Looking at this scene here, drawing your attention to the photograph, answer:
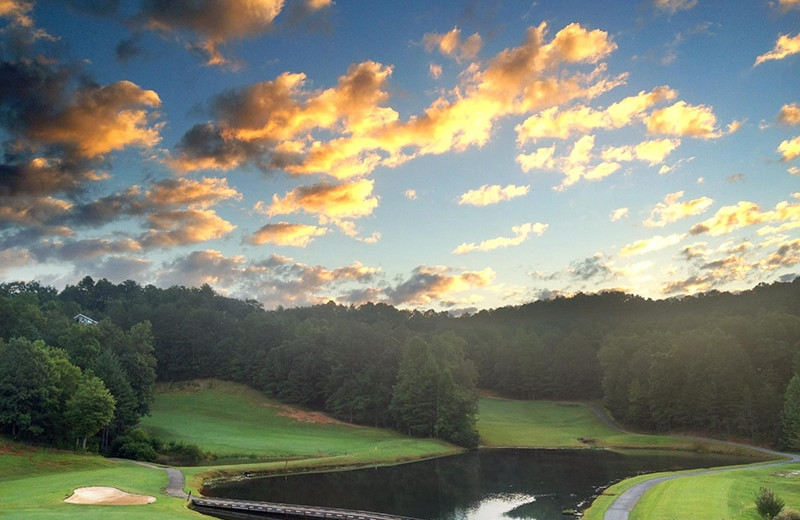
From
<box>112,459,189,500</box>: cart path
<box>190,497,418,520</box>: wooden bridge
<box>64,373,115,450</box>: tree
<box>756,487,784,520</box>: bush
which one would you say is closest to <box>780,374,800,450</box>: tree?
<box>756,487,784,520</box>: bush

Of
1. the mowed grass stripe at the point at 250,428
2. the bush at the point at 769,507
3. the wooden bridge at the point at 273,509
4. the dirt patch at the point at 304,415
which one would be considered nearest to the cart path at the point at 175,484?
the wooden bridge at the point at 273,509

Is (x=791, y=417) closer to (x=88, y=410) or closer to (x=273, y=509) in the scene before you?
(x=273, y=509)

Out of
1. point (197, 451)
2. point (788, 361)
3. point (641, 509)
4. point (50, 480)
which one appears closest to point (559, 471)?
point (641, 509)

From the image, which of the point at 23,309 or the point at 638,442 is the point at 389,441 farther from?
the point at 23,309

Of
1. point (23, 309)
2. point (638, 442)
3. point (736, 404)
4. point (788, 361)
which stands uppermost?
point (23, 309)

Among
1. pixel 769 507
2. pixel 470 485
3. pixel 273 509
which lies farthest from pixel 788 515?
pixel 273 509

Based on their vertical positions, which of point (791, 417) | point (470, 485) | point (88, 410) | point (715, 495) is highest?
point (88, 410)
